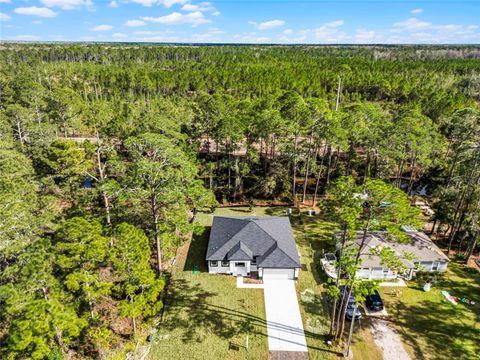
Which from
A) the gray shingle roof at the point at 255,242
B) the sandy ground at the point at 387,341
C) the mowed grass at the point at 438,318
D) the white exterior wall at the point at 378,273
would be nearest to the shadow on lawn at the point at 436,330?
the mowed grass at the point at 438,318

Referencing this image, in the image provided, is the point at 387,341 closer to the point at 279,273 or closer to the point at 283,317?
the point at 283,317

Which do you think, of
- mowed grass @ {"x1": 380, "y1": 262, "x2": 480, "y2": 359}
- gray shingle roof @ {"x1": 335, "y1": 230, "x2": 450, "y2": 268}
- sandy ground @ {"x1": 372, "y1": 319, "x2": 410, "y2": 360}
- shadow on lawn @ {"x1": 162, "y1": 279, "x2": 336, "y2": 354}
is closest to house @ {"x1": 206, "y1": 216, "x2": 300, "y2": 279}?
shadow on lawn @ {"x1": 162, "y1": 279, "x2": 336, "y2": 354}

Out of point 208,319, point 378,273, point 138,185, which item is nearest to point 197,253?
point 208,319

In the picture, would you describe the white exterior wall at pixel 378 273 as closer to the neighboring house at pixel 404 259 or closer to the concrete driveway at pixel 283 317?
the neighboring house at pixel 404 259

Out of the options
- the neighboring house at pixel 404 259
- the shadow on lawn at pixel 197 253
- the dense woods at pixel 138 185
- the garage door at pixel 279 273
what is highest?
the dense woods at pixel 138 185

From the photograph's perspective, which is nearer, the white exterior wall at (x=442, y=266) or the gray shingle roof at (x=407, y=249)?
the gray shingle roof at (x=407, y=249)

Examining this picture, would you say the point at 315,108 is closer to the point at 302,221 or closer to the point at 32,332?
the point at 302,221

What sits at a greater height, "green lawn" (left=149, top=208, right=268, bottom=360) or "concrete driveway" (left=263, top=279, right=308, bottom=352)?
"concrete driveway" (left=263, top=279, right=308, bottom=352)

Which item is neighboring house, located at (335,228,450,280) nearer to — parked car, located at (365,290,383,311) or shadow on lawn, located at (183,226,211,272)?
parked car, located at (365,290,383,311)
